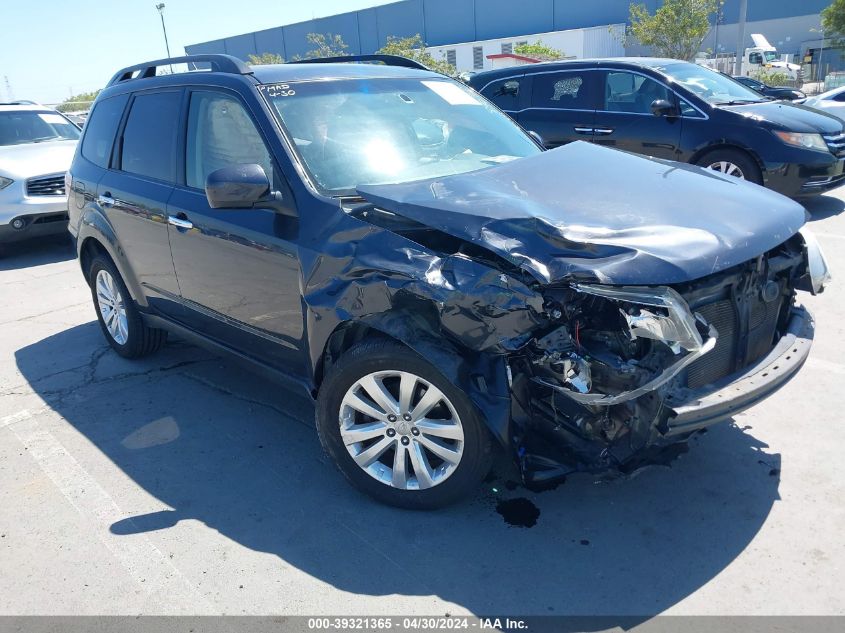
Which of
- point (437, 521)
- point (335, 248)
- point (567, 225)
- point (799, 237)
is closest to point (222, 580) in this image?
point (437, 521)

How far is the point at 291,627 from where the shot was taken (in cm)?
262

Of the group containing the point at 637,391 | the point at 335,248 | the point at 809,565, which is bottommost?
the point at 809,565

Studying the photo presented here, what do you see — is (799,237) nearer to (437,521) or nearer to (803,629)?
(803,629)

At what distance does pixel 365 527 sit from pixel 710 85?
780 cm

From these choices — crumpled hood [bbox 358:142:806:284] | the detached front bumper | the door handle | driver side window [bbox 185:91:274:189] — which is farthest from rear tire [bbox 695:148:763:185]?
the door handle

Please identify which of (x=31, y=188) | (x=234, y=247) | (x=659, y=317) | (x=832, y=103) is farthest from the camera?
(x=832, y=103)

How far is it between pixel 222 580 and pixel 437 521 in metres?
0.95

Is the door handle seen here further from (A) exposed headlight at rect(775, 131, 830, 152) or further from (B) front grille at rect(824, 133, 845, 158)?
(B) front grille at rect(824, 133, 845, 158)

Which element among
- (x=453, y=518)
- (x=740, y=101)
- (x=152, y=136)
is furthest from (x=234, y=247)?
(x=740, y=101)

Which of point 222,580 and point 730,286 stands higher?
point 730,286

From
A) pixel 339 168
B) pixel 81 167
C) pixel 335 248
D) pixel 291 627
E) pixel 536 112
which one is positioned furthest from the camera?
pixel 536 112

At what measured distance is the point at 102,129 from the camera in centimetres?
510

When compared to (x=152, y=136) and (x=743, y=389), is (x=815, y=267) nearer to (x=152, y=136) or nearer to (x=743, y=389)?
(x=743, y=389)

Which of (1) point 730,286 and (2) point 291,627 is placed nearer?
(2) point 291,627
